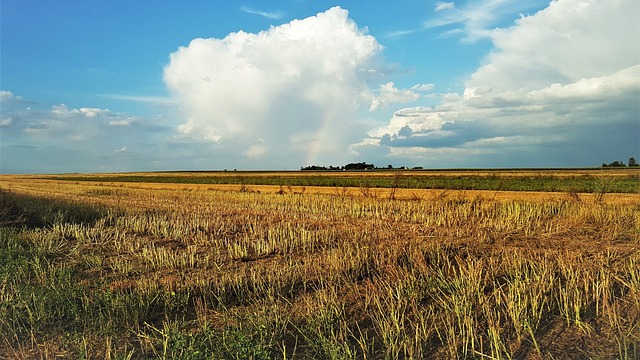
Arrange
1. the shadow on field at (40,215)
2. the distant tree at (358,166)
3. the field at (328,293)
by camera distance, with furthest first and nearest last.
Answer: the distant tree at (358,166) → the shadow on field at (40,215) → the field at (328,293)

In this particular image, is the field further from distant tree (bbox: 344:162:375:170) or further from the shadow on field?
distant tree (bbox: 344:162:375:170)

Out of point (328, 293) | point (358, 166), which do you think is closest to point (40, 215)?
point (328, 293)

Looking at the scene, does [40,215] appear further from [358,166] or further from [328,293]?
[358,166]

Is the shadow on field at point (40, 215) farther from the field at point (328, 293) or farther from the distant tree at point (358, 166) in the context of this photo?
the distant tree at point (358, 166)

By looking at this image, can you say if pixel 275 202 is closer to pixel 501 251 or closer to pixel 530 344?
pixel 501 251

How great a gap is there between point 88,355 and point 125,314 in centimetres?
104

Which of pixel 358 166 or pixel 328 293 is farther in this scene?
pixel 358 166

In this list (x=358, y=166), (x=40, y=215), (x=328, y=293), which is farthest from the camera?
(x=358, y=166)

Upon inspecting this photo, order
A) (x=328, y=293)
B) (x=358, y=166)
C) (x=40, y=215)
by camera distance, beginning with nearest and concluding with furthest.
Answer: (x=328, y=293) < (x=40, y=215) < (x=358, y=166)

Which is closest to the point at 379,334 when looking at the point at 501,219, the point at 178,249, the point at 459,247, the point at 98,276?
the point at 459,247

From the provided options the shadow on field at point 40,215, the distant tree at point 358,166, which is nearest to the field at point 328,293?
the shadow on field at point 40,215

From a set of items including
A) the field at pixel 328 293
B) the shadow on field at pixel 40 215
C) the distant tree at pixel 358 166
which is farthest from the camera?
the distant tree at pixel 358 166

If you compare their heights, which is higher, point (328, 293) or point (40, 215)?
point (40, 215)

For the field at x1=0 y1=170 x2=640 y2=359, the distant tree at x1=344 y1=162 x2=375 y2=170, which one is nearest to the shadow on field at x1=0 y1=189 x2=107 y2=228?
the field at x1=0 y1=170 x2=640 y2=359
